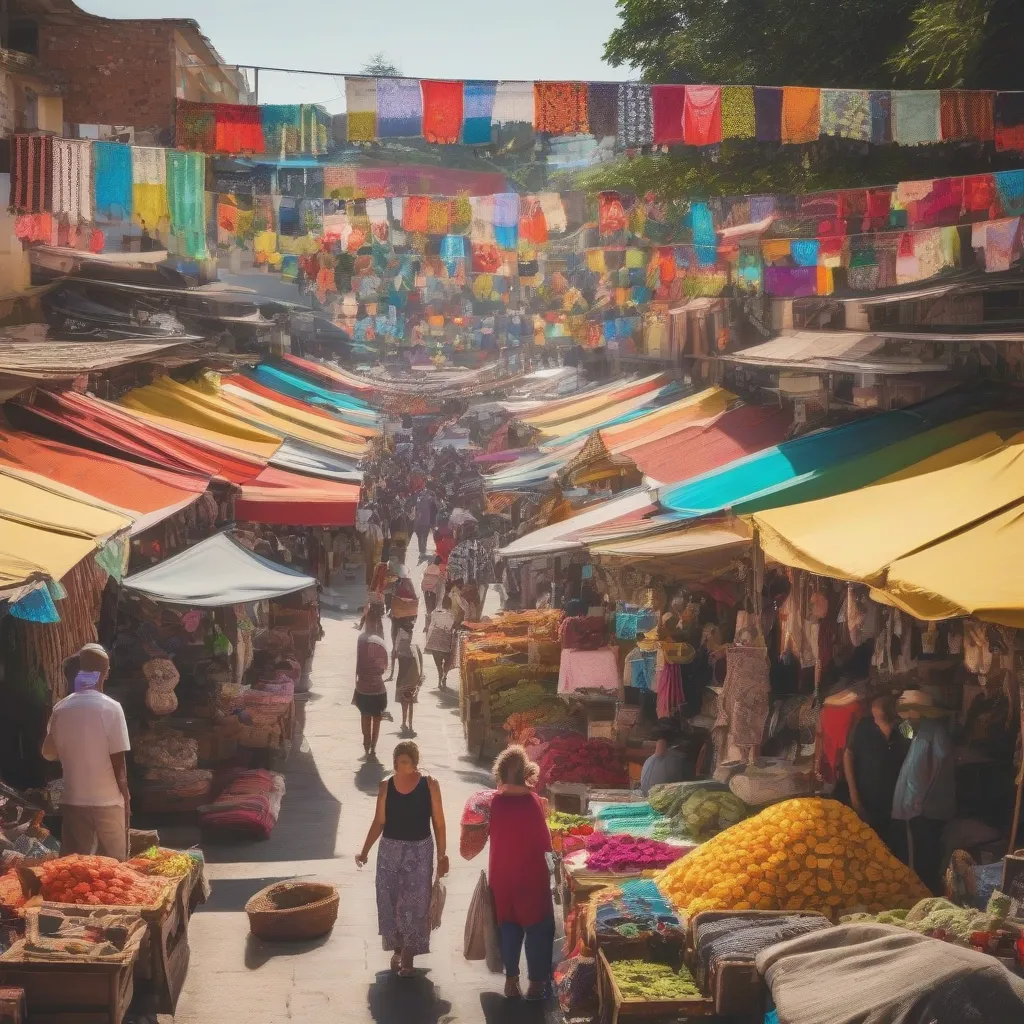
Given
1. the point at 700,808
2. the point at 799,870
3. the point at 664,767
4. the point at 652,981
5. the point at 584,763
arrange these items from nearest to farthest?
the point at 652,981 < the point at 799,870 < the point at 700,808 < the point at 664,767 < the point at 584,763

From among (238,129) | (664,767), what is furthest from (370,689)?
(238,129)

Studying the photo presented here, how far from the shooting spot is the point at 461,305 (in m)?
79.0

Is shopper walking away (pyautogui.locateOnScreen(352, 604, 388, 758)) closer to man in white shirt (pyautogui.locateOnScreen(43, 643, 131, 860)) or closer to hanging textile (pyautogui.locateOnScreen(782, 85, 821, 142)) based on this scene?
man in white shirt (pyautogui.locateOnScreen(43, 643, 131, 860))

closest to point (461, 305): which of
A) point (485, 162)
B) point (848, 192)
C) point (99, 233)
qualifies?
point (485, 162)

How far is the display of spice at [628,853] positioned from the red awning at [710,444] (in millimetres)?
6459

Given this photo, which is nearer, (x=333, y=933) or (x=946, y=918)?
(x=946, y=918)

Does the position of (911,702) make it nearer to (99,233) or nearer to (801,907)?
(801,907)

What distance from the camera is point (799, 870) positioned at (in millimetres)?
7223

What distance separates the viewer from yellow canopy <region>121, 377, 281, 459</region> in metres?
16.3

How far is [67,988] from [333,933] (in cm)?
256

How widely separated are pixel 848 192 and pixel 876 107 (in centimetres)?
322

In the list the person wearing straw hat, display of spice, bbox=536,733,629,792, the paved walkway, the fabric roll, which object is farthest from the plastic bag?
the fabric roll

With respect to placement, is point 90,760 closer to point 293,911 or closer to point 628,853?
point 293,911

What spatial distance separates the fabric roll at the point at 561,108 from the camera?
1420cm
